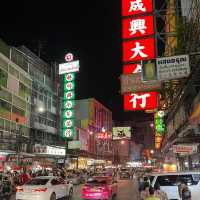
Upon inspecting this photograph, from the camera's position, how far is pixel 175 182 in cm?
1587

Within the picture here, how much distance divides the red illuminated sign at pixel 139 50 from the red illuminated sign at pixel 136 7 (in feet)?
5.88

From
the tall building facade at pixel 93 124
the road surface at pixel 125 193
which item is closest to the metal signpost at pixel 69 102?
the road surface at pixel 125 193

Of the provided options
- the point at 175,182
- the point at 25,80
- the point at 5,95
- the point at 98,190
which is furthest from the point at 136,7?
the point at 25,80

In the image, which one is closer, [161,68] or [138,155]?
[161,68]

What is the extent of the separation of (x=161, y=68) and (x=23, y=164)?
32.6 meters

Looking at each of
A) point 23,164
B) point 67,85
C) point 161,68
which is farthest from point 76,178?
point 161,68

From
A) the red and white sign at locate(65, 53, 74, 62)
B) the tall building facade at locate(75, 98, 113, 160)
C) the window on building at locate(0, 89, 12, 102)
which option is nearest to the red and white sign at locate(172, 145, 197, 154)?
the window on building at locate(0, 89, 12, 102)

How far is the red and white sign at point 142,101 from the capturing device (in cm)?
2188

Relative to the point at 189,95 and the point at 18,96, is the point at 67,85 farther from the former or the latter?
the point at 189,95

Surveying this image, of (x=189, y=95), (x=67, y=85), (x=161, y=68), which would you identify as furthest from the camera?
(x=67, y=85)

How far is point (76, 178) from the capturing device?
1726 inches

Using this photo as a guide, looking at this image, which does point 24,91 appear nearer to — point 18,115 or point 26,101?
point 26,101

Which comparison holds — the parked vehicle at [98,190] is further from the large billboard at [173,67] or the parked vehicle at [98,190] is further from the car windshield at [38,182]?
the large billboard at [173,67]

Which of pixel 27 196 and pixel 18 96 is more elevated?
pixel 18 96
